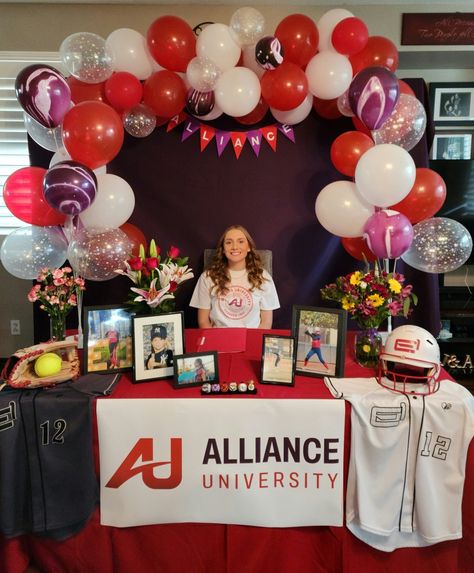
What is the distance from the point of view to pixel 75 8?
2.63 meters

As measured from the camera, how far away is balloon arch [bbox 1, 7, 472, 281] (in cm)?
184

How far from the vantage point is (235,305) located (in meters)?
2.19

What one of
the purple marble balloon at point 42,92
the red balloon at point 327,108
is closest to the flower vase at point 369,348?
the red balloon at point 327,108

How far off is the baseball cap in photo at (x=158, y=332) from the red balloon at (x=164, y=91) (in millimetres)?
1362

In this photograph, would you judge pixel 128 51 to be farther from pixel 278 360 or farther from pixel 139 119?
pixel 278 360

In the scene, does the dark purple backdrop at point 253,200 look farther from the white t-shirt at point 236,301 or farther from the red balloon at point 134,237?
the white t-shirt at point 236,301

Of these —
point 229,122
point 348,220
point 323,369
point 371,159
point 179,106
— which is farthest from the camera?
Result: point 229,122

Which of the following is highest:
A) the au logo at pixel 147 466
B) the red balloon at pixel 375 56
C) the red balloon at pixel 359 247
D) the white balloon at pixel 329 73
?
the red balloon at pixel 375 56

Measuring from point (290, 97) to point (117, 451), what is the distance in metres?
1.81

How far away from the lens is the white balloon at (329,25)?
6.76 ft

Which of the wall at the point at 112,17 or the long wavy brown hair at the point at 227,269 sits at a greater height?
the wall at the point at 112,17

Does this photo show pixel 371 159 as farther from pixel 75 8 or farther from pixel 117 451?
pixel 75 8

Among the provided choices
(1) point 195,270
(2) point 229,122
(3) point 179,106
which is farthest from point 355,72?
(1) point 195,270

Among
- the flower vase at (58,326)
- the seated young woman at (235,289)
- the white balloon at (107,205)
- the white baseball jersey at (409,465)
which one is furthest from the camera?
the seated young woman at (235,289)
